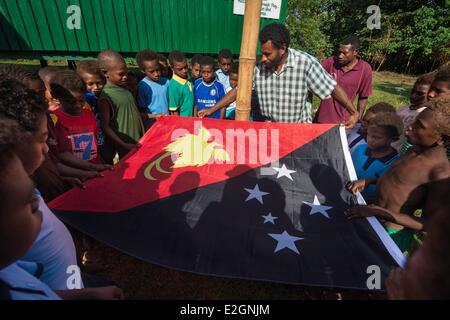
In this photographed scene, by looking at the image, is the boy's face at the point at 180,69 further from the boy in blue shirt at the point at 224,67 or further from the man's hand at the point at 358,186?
the man's hand at the point at 358,186

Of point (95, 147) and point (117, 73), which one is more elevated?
point (117, 73)

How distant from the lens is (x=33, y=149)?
1148 millimetres

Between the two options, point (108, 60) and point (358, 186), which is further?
point (108, 60)

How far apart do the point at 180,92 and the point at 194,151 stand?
4.54 ft

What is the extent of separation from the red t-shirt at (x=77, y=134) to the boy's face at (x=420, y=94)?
371 cm

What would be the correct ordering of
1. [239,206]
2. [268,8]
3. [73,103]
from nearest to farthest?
[239,206], [73,103], [268,8]

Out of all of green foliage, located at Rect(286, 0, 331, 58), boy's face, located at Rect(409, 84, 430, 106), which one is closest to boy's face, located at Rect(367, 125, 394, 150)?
boy's face, located at Rect(409, 84, 430, 106)

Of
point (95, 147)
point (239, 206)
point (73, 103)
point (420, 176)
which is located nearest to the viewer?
point (420, 176)

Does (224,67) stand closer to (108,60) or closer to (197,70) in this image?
(197,70)

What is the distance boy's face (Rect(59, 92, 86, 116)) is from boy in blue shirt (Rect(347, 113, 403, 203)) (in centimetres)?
268

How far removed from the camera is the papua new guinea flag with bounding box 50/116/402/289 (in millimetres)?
1942

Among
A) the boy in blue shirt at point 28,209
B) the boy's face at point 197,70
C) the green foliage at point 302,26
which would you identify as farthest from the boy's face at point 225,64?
the green foliage at point 302,26

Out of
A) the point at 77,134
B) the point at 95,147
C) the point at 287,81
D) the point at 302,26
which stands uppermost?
the point at 287,81

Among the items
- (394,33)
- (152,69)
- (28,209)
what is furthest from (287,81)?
(394,33)
